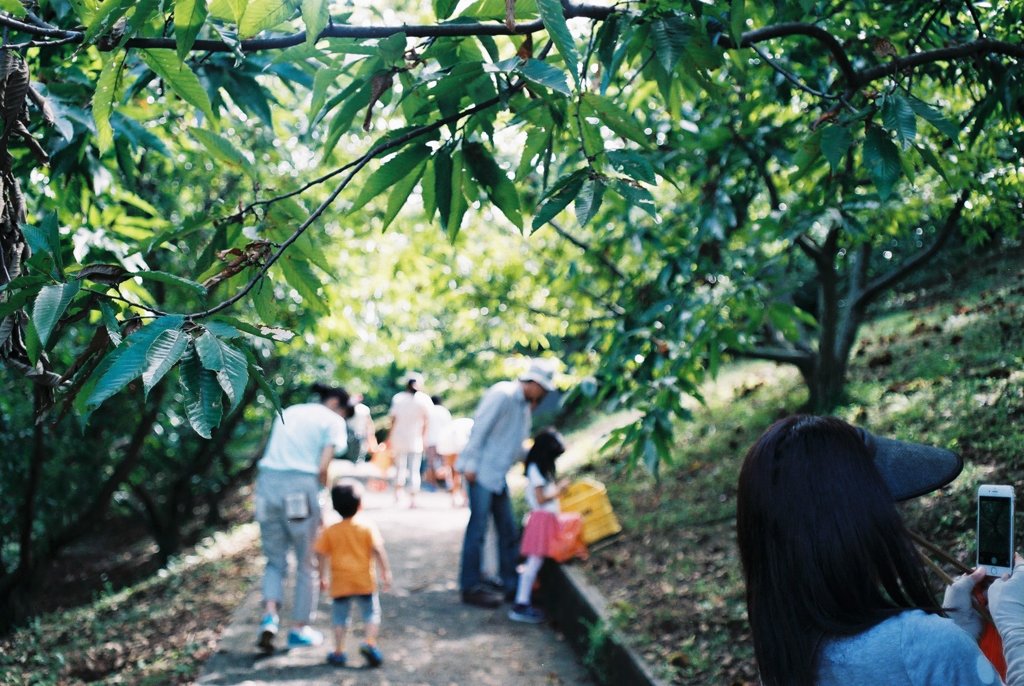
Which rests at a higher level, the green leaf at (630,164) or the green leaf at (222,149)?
the green leaf at (222,149)

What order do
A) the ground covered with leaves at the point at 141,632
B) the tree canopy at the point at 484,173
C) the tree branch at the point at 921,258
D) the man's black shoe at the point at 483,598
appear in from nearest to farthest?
the tree canopy at the point at 484,173 < the tree branch at the point at 921,258 < the ground covered with leaves at the point at 141,632 < the man's black shoe at the point at 483,598

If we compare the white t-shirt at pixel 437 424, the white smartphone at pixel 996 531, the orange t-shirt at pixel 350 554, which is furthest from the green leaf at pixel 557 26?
the white t-shirt at pixel 437 424

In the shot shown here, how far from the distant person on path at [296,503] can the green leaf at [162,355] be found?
4994mm

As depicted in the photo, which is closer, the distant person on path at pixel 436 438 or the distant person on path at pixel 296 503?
the distant person on path at pixel 296 503

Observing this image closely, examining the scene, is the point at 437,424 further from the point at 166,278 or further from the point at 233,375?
the point at 233,375

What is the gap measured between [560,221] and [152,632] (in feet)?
17.6

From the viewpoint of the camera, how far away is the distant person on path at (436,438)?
1489cm

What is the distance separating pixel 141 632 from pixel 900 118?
778 cm

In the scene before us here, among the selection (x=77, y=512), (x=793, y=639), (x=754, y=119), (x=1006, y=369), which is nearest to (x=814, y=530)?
(x=793, y=639)

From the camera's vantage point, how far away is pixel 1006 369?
5758 millimetres

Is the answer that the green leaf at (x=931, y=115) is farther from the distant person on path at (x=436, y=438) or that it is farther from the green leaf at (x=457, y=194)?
→ the distant person on path at (x=436, y=438)

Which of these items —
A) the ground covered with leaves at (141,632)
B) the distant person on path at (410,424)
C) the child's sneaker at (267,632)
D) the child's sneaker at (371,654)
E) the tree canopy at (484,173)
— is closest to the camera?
the tree canopy at (484,173)

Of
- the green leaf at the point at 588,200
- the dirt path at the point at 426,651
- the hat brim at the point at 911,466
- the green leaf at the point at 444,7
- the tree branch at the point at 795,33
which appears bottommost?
the dirt path at the point at 426,651

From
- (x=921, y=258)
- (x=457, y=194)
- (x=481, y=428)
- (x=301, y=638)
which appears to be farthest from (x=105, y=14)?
(x=921, y=258)
